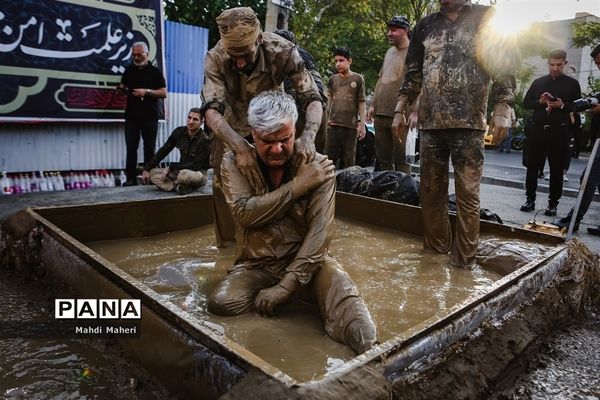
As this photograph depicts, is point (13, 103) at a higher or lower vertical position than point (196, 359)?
higher

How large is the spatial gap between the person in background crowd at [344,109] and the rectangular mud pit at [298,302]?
2151 mm

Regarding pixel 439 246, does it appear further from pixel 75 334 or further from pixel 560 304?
pixel 75 334

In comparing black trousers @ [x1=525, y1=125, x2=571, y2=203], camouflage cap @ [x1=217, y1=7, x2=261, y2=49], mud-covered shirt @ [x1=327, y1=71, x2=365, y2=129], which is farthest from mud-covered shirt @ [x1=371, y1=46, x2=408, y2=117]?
camouflage cap @ [x1=217, y1=7, x2=261, y2=49]

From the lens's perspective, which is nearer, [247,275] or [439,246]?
[247,275]

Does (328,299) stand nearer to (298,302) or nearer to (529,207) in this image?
(298,302)

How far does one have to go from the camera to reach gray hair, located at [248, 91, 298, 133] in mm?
2336

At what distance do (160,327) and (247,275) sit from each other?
0.71 meters

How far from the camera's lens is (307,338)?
229cm

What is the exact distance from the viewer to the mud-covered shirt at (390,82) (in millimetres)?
5965

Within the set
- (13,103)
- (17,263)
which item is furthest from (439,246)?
(13,103)

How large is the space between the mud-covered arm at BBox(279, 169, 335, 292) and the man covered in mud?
17.6 inches

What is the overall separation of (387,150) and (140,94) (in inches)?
131

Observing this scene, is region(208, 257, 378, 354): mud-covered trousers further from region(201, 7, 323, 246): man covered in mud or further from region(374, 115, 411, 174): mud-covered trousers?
region(374, 115, 411, 174): mud-covered trousers

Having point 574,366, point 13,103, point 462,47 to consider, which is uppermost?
point 462,47
